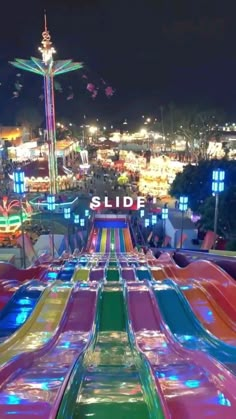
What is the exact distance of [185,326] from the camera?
6.06 m

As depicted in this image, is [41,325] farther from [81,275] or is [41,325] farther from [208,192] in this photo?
[208,192]

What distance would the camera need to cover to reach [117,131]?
150m

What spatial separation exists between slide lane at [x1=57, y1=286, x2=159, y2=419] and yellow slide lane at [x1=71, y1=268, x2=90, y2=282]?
441 centimetres

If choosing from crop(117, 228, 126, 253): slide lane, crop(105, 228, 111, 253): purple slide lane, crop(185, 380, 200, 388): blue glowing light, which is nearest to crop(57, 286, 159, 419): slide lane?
crop(185, 380, 200, 388): blue glowing light

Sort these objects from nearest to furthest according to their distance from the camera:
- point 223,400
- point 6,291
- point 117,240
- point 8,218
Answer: point 223,400 < point 6,291 < point 117,240 < point 8,218

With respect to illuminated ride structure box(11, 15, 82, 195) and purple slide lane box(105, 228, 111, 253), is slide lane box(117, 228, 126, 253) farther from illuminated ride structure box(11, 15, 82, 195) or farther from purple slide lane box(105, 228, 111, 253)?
illuminated ride structure box(11, 15, 82, 195)

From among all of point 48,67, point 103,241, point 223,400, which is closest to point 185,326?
point 223,400

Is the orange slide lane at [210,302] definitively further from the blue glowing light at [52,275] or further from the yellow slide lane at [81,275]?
the blue glowing light at [52,275]

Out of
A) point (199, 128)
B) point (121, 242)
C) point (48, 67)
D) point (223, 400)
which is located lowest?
point (121, 242)

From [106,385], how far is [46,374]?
66cm

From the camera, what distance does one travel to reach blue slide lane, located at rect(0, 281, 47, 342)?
6.15 m

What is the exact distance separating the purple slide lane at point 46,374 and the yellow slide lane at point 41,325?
0.19m

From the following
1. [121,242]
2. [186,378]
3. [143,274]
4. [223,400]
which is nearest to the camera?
[223,400]

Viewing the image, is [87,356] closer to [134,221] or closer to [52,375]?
[52,375]
